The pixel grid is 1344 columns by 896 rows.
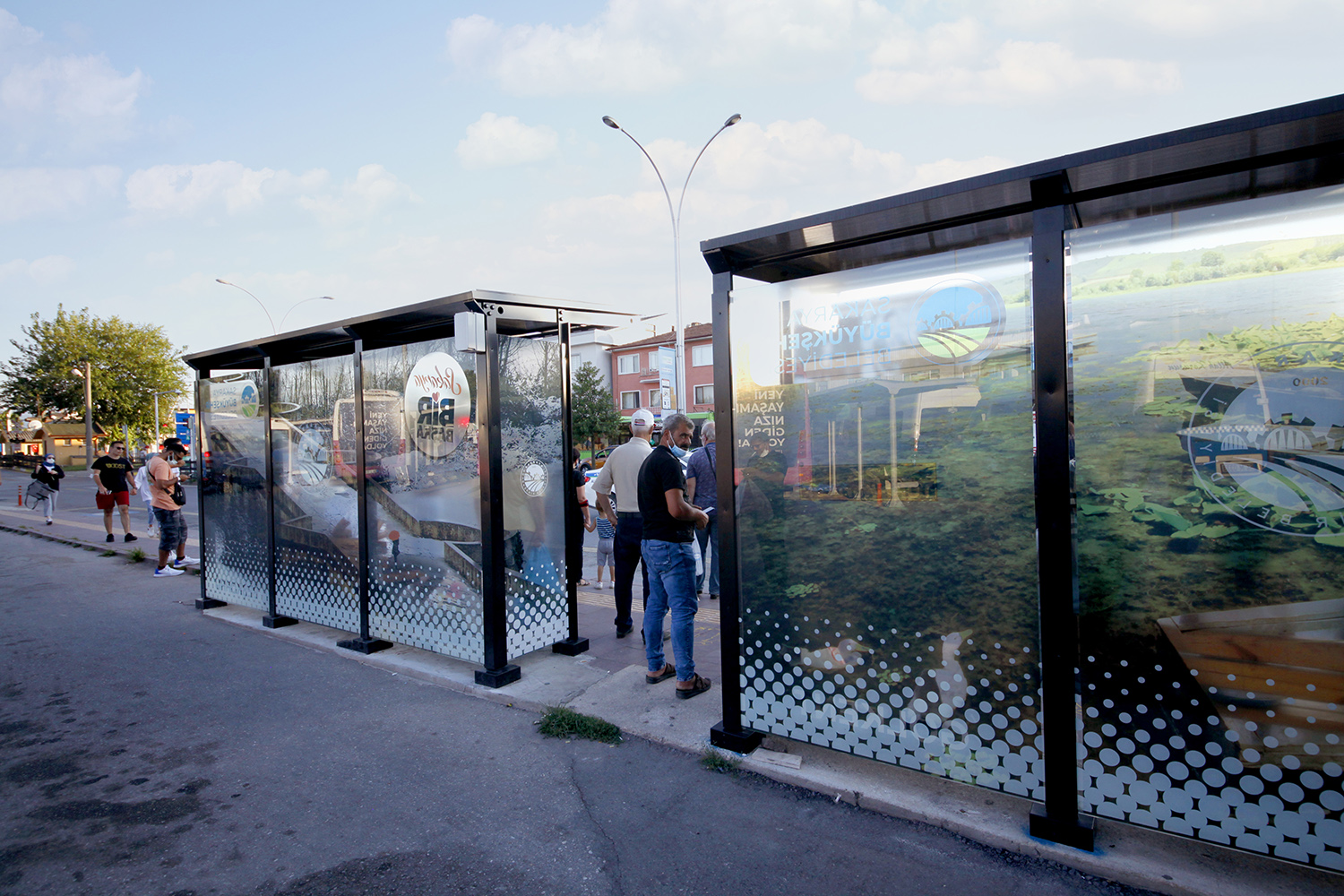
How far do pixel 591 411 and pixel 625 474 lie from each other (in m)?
31.5

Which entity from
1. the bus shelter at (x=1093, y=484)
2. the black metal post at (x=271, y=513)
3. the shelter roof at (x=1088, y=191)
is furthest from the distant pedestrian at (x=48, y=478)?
the bus shelter at (x=1093, y=484)

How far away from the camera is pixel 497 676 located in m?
5.00

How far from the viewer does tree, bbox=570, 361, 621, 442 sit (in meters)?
37.1

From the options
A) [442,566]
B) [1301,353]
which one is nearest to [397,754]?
[442,566]

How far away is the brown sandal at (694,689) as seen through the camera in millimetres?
4629

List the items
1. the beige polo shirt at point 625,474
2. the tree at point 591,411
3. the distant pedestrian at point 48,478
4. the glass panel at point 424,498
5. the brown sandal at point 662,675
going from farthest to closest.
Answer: the tree at point 591,411 → the distant pedestrian at point 48,478 → the beige polo shirt at point 625,474 → the glass panel at point 424,498 → the brown sandal at point 662,675

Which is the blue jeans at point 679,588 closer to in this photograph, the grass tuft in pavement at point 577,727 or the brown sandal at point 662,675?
the brown sandal at point 662,675

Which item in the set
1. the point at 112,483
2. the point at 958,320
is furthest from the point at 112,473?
the point at 958,320

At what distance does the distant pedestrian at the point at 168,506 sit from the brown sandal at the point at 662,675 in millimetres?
7802

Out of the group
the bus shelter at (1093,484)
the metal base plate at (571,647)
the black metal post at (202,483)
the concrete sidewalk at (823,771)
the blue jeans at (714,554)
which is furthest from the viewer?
the black metal post at (202,483)

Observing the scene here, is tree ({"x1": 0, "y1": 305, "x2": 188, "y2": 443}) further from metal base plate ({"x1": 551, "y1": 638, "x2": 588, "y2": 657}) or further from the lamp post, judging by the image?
metal base plate ({"x1": 551, "y1": 638, "x2": 588, "y2": 657})

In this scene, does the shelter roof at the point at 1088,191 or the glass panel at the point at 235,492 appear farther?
the glass panel at the point at 235,492

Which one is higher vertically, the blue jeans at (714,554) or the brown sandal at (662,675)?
the blue jeans at (714,554)

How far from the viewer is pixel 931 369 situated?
3.26m
